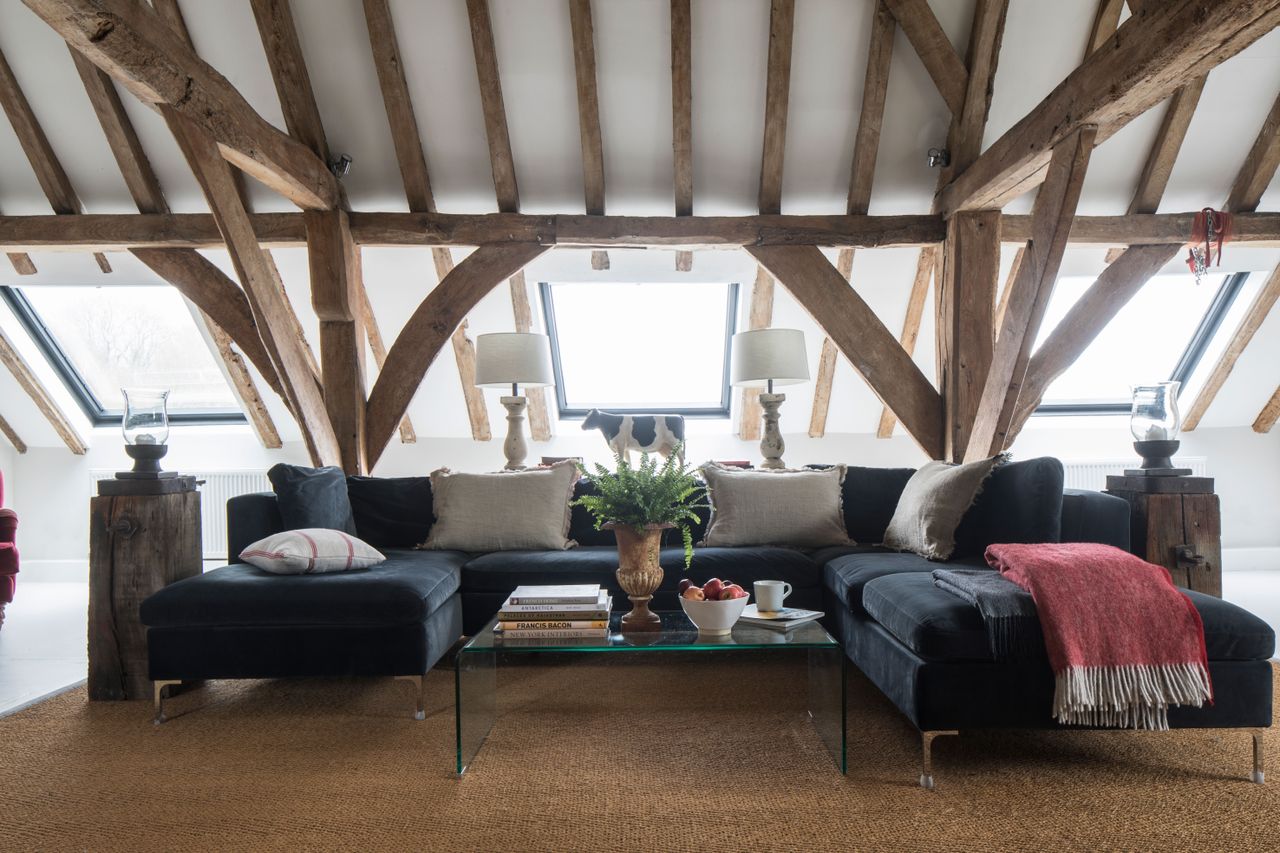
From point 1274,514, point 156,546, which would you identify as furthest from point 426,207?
point 1274,514

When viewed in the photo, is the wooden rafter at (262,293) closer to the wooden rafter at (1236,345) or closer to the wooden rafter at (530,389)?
the wooden rafter at (530,389)

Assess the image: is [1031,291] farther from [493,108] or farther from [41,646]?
[41,646]

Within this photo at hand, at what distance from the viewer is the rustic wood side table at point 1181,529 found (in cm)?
298

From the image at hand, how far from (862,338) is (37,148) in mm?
4589

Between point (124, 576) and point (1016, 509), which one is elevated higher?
point (1016, 509)

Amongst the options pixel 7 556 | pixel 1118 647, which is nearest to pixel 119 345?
pixel 7 556

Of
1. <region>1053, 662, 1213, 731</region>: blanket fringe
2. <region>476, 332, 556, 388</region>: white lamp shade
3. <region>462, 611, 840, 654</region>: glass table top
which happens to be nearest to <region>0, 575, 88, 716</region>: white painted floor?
<region>462, 611, 840, 654</region>: glass table top

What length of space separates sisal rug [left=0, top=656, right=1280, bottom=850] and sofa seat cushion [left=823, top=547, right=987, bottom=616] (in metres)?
0.34

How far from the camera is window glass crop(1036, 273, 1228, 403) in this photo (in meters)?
6.18

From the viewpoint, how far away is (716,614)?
2273 millimetres

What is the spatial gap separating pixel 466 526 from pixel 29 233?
3.31 metres

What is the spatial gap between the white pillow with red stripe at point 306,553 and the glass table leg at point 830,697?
5.26 ft

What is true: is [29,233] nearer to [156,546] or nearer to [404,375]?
[404,375]

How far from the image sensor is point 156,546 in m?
2.99
